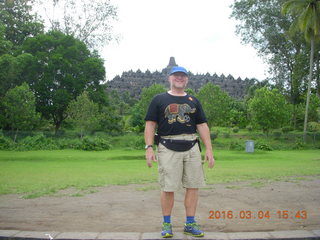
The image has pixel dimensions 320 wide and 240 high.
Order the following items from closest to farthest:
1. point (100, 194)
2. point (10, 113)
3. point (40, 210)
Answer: point (40, 210) → point (100, 194) → point (10, 113)

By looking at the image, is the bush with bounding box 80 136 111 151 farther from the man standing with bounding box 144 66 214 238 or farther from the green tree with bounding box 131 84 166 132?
the man standing with bounding box 144 66 214 238

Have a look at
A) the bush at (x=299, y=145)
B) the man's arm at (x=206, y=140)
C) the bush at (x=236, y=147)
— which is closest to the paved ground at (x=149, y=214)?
the man's arm at (x=206, y=140)

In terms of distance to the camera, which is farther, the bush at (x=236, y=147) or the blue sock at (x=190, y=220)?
the bush at (x=236, y=147)

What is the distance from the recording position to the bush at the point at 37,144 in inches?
838

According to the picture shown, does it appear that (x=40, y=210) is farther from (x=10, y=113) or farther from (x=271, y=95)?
(x=271, y=95)

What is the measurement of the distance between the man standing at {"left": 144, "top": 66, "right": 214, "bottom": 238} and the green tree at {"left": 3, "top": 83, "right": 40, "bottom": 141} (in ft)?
69.9

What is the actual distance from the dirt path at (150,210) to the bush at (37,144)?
15954 millimetres

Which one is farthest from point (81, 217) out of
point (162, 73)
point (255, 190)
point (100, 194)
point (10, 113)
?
point (162, 73)

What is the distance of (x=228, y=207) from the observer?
5121mm

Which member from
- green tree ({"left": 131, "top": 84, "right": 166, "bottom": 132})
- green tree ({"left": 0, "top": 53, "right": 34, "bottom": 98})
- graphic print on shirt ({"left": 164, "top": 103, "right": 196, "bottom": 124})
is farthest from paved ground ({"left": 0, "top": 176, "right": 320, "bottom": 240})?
green tree ({"left": 131, "top": 84, "right": 166, "bottom": 132})

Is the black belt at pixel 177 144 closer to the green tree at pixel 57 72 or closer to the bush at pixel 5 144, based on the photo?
the bush at pixel 5 144

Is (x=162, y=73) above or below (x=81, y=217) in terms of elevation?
above

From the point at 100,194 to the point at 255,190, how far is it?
3119mm

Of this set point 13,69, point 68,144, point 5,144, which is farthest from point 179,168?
point 13,69
